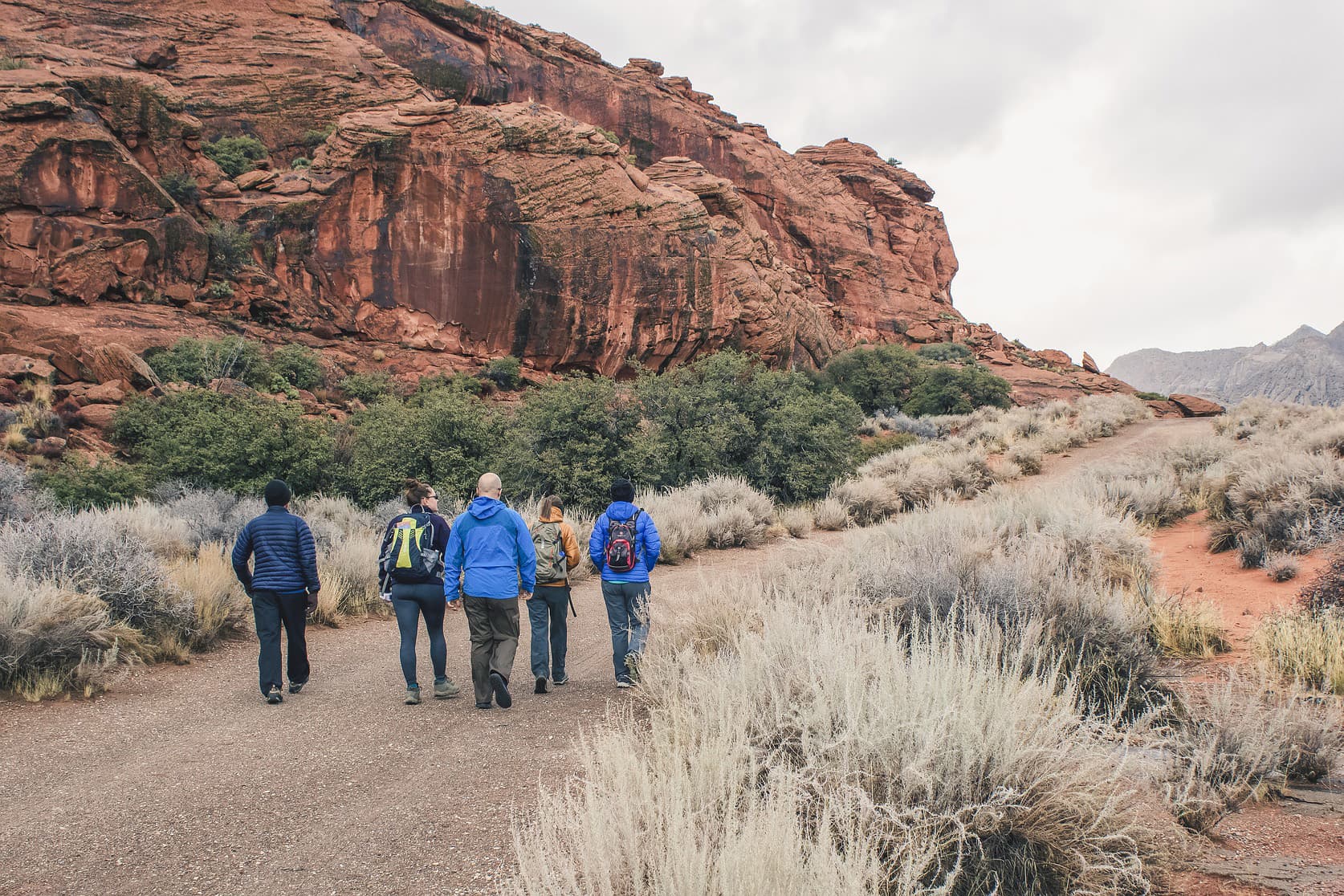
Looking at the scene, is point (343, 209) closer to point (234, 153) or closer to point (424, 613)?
point (234, 153)

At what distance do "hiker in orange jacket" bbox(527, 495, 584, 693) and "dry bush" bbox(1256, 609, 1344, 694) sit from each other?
18.1 feet

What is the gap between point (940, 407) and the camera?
135ft

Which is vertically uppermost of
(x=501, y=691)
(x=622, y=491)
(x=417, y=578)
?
(x=622, y=491)

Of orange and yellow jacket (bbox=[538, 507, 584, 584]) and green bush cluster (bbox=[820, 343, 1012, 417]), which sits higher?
green bush cluster (bbox=[820, 343, 1012, 417])

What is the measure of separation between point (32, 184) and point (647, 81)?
166ft

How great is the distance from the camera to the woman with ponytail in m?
6.60

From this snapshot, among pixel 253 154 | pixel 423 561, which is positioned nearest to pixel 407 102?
pixel 253 154

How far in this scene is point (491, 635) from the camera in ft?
20.9

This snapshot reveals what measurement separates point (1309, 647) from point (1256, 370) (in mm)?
143704

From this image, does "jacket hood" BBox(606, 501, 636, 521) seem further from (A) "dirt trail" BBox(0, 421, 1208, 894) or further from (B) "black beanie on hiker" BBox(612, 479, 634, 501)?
(A) "dirt trail" BBox(0, 421, 1208, 894)

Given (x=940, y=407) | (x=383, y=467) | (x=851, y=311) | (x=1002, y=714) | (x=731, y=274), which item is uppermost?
(x=851, y=311)

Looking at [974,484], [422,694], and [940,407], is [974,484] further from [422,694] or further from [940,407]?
[940,407]

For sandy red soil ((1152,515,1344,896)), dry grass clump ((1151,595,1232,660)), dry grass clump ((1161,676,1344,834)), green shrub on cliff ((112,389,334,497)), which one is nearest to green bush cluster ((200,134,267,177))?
green shrub on cliff ((112,389,334,497))

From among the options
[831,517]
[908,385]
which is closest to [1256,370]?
[908,385]
